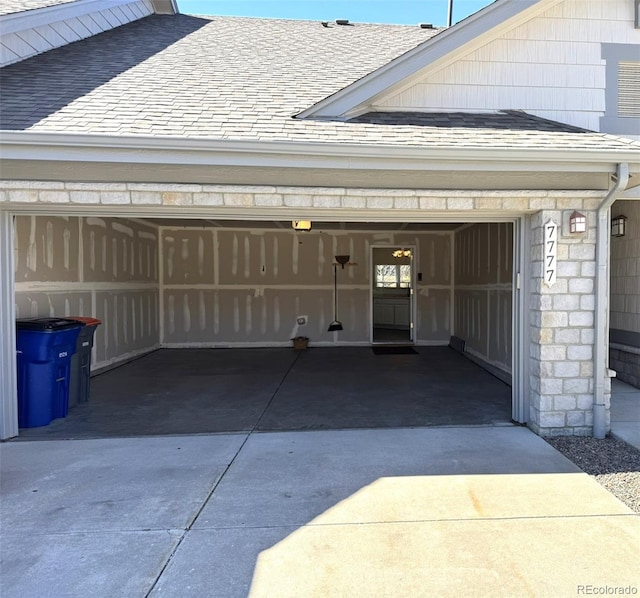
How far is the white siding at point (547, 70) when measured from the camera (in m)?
4.93

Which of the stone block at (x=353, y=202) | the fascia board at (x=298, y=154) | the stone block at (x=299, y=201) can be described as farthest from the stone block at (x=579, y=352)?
the stone block at (x=299, y=201)

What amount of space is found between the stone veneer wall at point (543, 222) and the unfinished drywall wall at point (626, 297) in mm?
2099

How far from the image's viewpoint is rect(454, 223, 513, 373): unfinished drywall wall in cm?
668

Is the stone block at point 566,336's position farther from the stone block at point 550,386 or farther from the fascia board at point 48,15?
the fascia board at point 48,15

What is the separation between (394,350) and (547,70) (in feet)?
19.8

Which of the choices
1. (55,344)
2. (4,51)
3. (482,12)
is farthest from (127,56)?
(482,12)

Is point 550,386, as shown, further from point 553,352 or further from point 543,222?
point 543,222

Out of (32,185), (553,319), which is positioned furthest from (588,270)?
(32,185)

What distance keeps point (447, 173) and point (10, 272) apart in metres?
4.29

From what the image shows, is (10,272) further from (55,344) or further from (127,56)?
(127,56)

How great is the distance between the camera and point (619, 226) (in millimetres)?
5875

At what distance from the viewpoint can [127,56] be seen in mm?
6133

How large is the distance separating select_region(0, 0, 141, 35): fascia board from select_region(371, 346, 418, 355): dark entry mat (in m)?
7.87

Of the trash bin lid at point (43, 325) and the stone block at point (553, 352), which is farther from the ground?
the trash bin lid at point (43, 325)
